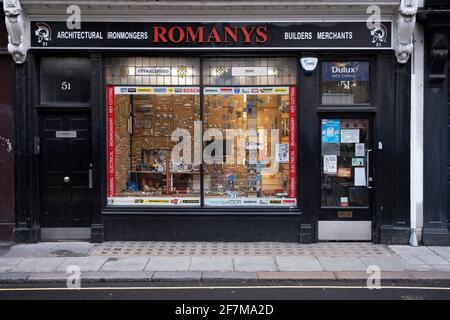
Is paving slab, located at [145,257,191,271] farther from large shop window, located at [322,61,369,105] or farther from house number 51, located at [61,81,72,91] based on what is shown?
large shop window, located at [322,61,369,105]

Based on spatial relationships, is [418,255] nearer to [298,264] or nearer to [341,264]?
→ [341,264]

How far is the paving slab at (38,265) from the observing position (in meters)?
9.14

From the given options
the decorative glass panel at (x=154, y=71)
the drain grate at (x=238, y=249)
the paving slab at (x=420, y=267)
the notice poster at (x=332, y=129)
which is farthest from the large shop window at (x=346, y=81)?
the paving slab at (x=420, y=267)

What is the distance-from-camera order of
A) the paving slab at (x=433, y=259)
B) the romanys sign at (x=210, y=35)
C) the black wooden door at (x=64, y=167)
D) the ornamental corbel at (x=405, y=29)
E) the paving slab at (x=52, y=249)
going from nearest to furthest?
the paving slab at (x=433, y=259), the paving slab at (x=52, y=249), the ornamental corbel at (x=405, y=29), the romanys sign at (x=210, y=35), the black wooden door at (x=64, y=167)

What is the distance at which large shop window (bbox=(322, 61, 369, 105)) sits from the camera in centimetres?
1126

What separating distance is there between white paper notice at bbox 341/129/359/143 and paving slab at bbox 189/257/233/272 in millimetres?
3533

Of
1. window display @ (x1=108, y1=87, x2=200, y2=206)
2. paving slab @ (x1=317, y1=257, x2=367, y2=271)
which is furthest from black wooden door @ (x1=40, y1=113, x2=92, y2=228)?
paving slab @ (x1=317, y1=257, x2=367, y2=271)

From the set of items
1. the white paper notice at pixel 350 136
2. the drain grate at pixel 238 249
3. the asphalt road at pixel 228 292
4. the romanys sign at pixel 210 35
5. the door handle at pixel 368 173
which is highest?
the romanys sign at pixel 210 35

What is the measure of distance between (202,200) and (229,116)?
184 cm

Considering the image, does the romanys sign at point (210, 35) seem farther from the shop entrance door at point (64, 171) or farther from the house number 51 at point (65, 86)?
the shop entrance door at point (64, 171)

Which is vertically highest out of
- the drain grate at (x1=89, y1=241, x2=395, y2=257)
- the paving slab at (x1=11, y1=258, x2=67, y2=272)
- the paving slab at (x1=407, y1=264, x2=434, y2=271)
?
the drain grate at (x1=89, y1=241, x2=395, y2=257)

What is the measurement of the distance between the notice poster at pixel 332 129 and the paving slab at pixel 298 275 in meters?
3.32

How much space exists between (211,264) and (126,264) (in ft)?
4.80

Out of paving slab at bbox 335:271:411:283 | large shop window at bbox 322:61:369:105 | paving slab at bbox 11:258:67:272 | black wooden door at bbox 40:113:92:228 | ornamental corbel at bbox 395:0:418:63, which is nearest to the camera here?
paving slab at bbox 335:271:411:283
